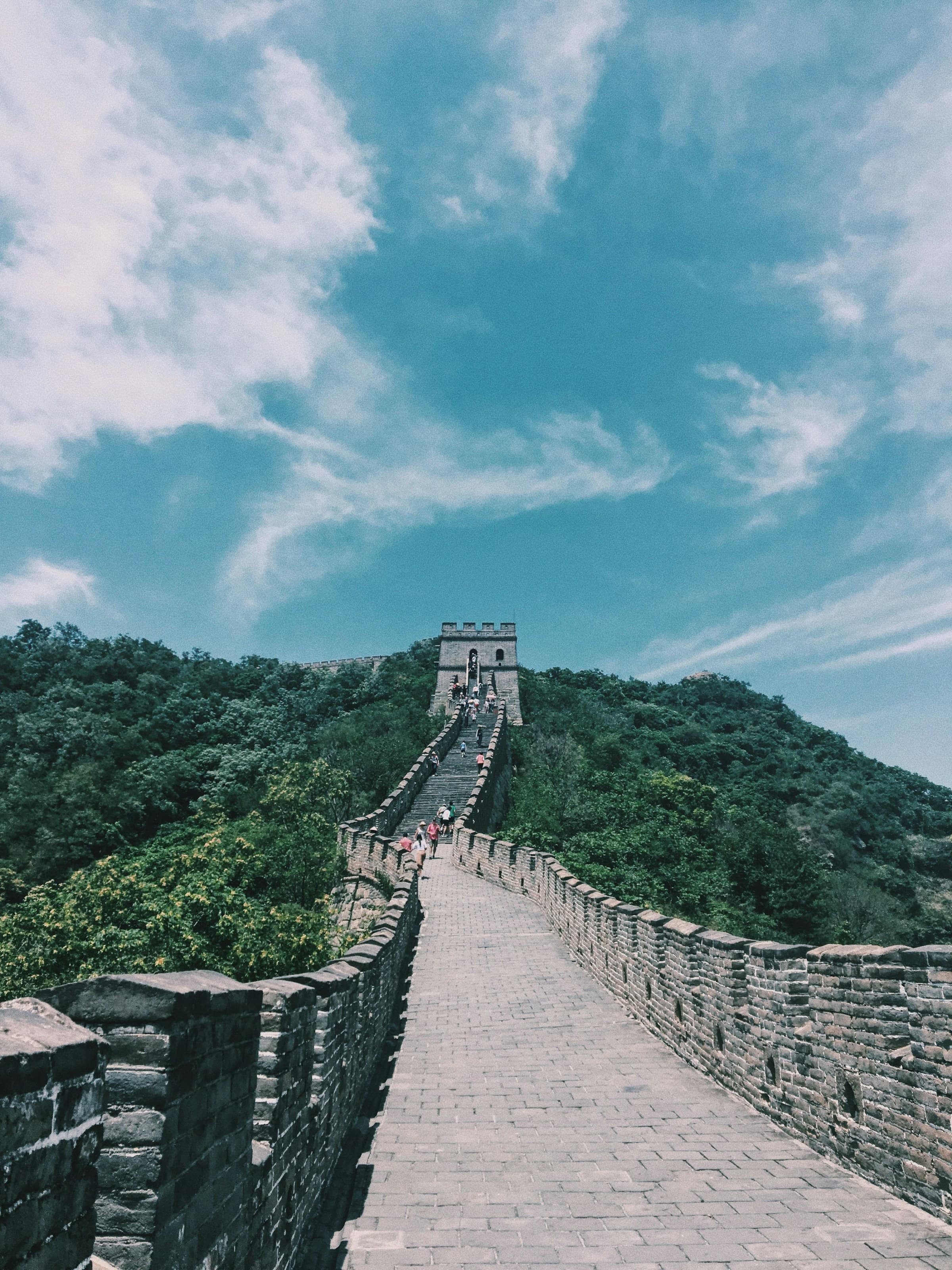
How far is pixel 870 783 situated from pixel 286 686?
4616cm

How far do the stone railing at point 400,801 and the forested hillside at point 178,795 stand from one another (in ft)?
4.04

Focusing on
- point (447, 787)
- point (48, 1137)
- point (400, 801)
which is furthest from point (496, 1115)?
point (447, 787)

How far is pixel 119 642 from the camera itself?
6000 centimetres

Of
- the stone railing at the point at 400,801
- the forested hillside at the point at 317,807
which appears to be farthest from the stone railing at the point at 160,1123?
the stone railing at the point at 400,801

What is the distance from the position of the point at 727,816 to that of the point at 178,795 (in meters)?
23.7

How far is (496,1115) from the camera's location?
6.25m

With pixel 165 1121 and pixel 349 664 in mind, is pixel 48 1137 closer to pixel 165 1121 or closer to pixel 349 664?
pixel 165 1121

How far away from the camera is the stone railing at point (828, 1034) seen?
457 cm

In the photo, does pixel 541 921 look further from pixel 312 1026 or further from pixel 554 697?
pixel 554 697

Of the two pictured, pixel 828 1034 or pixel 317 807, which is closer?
pixel 828 1034

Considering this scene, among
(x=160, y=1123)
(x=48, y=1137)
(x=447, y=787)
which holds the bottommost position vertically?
(x=160, y=1123)

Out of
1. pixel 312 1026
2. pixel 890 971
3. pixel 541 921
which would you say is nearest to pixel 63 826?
pixel 541 921

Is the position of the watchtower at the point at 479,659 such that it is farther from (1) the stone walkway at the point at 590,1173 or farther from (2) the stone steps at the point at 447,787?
(1) the stone walkway at the point at 590,1173

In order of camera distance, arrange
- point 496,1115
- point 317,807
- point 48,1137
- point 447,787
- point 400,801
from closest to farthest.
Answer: point 48,1137
point 496,1115
point 317,807
point 400,801
point 447,787
